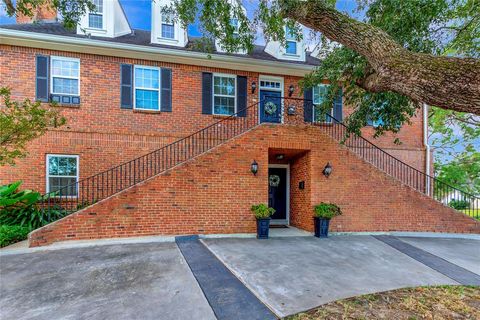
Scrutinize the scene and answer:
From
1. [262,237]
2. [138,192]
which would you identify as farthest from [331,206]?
[138,192]

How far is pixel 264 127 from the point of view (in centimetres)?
844

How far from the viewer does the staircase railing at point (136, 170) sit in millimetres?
8258

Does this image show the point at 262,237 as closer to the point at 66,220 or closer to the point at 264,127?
the point at 264,127

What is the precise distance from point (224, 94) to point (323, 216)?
568 centimetres

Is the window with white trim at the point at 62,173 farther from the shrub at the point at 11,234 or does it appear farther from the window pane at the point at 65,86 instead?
the window pane at the point at 65,86

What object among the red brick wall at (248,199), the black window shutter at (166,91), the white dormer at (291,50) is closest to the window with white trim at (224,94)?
the black window shutter at (166,91)

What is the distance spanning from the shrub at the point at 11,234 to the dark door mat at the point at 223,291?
452 centimetres

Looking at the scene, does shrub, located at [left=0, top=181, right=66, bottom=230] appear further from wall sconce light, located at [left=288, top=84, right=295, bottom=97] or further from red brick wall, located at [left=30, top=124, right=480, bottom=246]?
wall sconce light, located at [left=288, top=84, right=295, bottom=97]

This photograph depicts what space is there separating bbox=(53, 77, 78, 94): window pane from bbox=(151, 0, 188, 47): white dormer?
321 cm

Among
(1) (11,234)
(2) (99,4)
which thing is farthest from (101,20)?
(1) (11,234)

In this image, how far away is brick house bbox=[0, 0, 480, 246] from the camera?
25.4 feet

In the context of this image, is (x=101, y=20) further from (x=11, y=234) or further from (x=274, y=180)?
(x=274, y=180)

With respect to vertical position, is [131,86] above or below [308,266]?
above

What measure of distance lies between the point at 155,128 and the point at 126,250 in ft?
14.9
